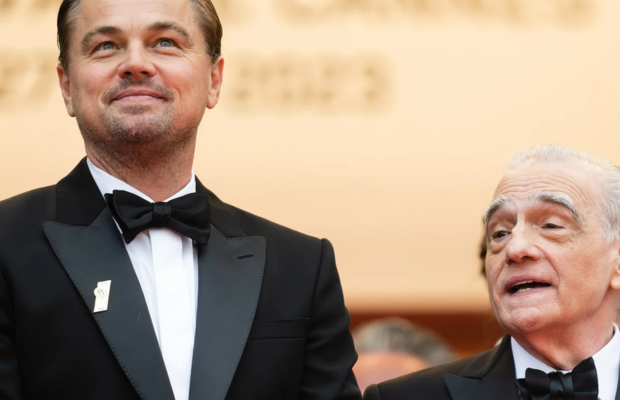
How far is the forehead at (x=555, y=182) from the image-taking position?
245cm

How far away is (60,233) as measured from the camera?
6.96ft

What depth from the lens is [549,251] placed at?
2.37 m

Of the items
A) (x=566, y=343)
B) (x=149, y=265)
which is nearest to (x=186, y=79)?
(x=149, y=265)

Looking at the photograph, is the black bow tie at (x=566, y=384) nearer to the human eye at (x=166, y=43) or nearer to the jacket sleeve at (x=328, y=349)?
the jacket sleeve at (x=328, y=349)

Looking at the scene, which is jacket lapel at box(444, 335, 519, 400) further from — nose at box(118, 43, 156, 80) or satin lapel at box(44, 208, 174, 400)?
nose at box(118, 43, 156, 80)

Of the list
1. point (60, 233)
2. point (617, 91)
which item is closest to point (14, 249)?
point (60, 233)

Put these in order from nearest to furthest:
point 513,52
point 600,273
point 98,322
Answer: point 98,322 < point 600,273 < point 513,52

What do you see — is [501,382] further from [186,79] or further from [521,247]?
[186,79]

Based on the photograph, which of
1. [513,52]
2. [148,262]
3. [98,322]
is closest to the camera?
[98,322]

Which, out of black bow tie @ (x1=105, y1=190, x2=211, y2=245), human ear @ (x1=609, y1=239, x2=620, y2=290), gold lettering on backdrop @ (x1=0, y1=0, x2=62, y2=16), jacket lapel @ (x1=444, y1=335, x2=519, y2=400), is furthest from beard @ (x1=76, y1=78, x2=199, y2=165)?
gold lettering on backdrop @ (x1=0, y1=0, x2=62, y2=16)

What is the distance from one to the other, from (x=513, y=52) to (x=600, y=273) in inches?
86.5

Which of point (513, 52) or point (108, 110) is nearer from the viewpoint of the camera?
point (108, 110)

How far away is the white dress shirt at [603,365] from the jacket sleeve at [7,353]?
3.89 feet

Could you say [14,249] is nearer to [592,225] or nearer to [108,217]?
[108,217]
